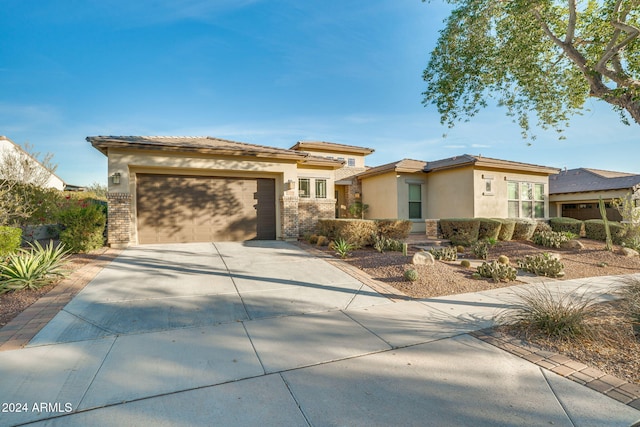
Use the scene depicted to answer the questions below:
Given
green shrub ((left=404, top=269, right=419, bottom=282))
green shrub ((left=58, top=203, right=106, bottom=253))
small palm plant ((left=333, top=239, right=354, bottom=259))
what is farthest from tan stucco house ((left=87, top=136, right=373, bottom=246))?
green shrub ((left=404, top=269, right=419, bottom=282))

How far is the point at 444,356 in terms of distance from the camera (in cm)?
327

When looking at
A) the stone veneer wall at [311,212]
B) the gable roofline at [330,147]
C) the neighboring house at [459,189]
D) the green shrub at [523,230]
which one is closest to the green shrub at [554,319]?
the stone veneer wall at [311,212]

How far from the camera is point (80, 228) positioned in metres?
8.43

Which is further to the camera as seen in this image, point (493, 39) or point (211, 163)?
point (211, 163)

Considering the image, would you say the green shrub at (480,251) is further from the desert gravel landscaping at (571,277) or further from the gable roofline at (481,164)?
the gable roofline at (481,164)

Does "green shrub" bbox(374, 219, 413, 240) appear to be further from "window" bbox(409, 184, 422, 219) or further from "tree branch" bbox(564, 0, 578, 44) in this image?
"tree branch" bbox(564, 0, 578, 44)

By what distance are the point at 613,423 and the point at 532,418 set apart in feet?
1.94

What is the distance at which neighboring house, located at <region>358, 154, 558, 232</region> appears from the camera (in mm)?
14395

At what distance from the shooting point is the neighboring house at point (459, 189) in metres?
14.4

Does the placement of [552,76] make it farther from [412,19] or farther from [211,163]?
[211,163]

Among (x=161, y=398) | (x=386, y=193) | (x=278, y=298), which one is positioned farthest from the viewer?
(x=386, y=193)

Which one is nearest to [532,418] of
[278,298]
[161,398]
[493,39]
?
[161,398]

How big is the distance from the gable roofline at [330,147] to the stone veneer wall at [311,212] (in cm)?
739

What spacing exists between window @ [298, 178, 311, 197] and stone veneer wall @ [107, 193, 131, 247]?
22.9ft
